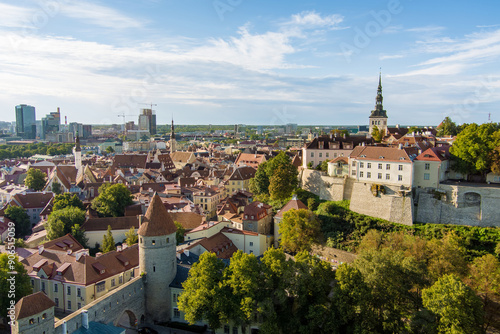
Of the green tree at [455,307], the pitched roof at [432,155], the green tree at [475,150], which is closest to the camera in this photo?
the green tree at [455,307]

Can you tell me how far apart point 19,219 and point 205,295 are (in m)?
40.6

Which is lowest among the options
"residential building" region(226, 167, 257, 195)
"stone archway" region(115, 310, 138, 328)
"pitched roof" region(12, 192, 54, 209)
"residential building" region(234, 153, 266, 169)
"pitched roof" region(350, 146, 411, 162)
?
"stone archway" region(115, 310, 138, 328)

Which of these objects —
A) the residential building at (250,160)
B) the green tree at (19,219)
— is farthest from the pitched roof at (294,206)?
the residential building at (250,160)

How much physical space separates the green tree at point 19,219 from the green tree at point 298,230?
132ft

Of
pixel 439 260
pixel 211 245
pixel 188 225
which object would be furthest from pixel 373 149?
pixel 188 225

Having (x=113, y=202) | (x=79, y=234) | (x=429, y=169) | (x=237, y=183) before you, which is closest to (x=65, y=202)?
(x=113, y=202)

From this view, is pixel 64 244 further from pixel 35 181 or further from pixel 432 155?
pixel 35 181

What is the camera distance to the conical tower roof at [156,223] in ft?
102

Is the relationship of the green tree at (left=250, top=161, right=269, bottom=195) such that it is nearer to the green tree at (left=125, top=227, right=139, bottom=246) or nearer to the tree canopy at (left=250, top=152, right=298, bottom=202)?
the tree canopy at (left=250, top=152, right=298, bottom=202)

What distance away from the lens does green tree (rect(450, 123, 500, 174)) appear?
1527 inches

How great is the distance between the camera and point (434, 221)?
125 feet

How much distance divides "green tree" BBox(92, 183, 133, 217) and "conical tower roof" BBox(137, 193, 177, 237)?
2436 cm

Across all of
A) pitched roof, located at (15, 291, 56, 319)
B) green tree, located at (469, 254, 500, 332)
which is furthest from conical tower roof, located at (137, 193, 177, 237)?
green tree, located at (469, 254, 500, 332)

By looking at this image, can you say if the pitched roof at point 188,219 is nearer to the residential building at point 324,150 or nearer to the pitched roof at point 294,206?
the pitched roof at point 294,206
